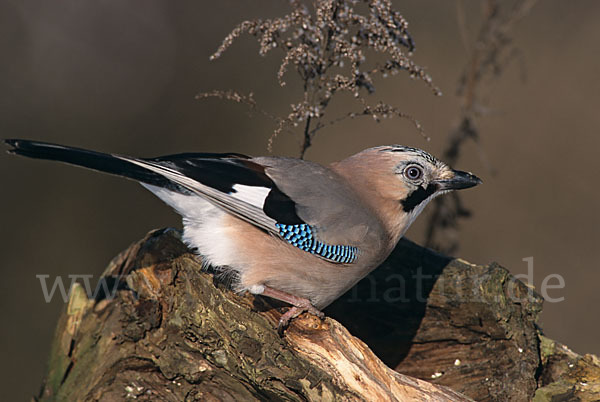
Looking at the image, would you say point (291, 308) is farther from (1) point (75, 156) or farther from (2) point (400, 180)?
(1) point (75, 156)

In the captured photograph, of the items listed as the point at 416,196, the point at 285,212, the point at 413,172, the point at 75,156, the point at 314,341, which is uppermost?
the point at 413,172

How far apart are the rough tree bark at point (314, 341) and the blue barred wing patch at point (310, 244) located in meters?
0.30

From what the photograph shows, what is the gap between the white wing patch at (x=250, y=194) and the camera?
310 cm

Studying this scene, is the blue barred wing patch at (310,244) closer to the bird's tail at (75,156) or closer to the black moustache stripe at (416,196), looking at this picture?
the black moustache stripe at (416,196)

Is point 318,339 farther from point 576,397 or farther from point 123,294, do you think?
point 576,397

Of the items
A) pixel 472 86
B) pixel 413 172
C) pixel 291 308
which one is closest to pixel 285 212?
pixel 291 308

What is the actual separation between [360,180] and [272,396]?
1.19 metres

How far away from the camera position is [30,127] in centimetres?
531

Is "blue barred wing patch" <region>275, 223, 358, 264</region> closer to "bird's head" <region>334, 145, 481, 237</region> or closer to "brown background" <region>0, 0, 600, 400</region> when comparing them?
"bird's head" <region>334, 145, 481, 237</region>

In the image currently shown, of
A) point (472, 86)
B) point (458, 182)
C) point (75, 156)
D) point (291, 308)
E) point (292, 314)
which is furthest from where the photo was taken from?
point (472, 86)

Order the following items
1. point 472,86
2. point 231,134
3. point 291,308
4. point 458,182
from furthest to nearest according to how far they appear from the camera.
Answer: point 231,134, point 472,86, point 458,182, point 291,308

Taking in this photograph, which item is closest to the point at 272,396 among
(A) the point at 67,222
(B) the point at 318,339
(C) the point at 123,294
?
(B) the point at 318,339

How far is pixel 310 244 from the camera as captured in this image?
3.12 metres

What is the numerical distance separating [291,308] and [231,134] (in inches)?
109
